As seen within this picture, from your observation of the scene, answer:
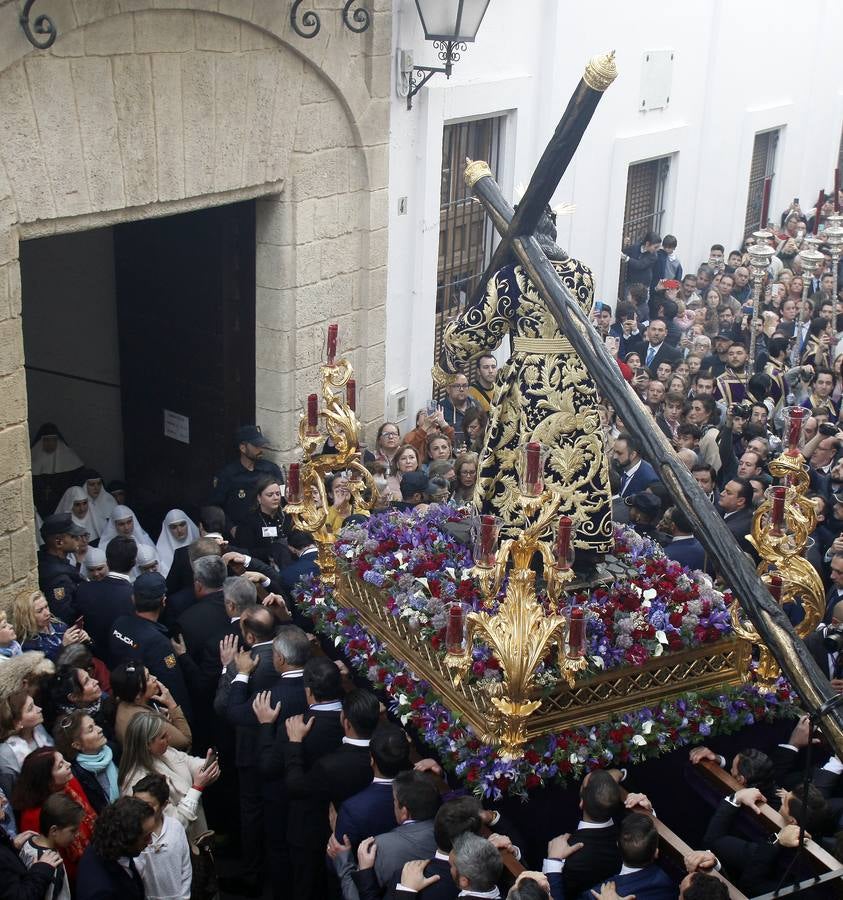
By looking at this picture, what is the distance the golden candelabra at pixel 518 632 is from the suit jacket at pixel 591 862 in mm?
525

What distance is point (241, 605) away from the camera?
248 inches

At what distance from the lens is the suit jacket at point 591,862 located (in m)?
4.91

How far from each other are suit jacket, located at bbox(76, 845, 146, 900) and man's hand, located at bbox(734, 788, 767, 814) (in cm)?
243

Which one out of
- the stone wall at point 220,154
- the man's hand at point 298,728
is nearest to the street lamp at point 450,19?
the stone wall at point 220,154

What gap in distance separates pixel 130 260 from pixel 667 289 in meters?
6.19

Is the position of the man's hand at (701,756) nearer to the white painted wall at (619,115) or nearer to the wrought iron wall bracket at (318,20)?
the white painted wall at (619,115)

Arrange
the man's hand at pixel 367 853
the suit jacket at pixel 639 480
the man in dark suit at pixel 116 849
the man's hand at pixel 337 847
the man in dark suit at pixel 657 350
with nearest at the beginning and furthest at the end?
the man in dark suit at pixel 116 849
the man's hand at pixel 367 853
the man's hand at pixel 337 847
the suit jacket at pixel 639 480
the man in dark suit at pixel 657 350

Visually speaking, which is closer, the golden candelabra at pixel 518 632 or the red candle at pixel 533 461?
the red candle at pixel 533 461

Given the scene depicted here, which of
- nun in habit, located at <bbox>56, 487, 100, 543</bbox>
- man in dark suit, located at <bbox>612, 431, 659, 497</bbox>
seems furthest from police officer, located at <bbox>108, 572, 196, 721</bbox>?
man in dark suit, located at <bbox>612, 431, 659, 497</bbox>

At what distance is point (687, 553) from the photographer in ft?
23.1

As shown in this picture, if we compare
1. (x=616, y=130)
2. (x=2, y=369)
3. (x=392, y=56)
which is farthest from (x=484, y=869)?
(x=616, y=130)

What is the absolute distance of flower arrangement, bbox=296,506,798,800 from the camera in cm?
543

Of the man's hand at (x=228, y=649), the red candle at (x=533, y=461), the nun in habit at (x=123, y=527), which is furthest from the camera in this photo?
the nun in habit at (x=123, y=527)

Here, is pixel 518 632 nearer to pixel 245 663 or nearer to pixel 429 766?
pixel 429 766
